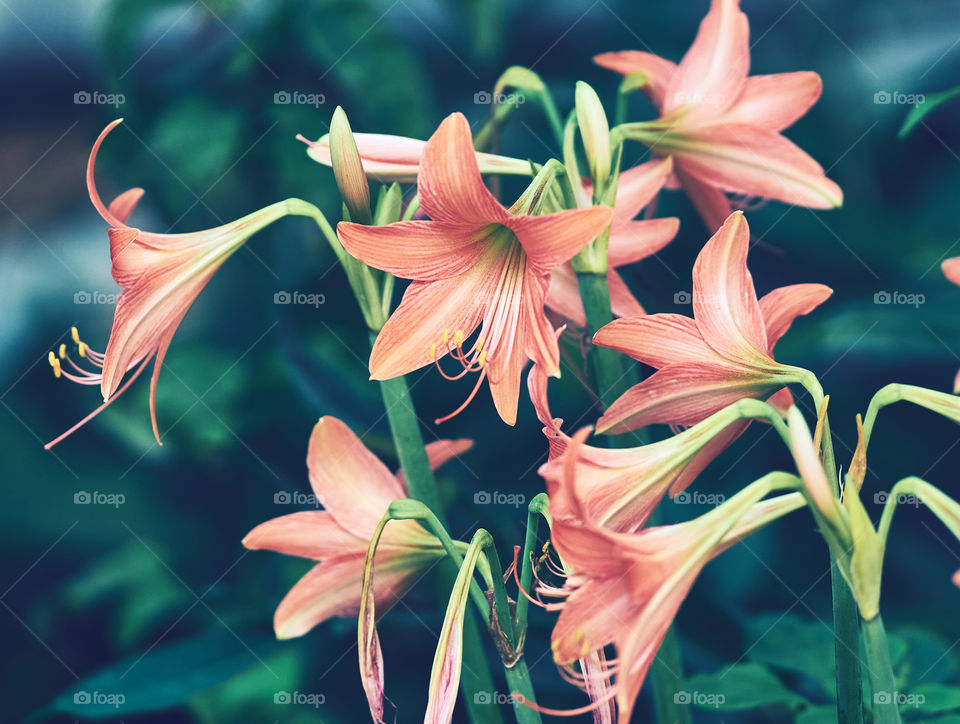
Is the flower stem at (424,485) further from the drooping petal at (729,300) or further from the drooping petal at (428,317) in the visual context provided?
the drooping petal at (729,300)

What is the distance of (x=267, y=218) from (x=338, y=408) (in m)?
0.41

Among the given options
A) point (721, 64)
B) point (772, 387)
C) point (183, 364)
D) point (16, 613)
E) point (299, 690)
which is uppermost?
point (721, 64)

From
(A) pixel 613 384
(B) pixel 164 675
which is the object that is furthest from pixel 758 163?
(B) pixel 164 675

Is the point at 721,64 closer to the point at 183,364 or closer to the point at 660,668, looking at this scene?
the point at 660,668

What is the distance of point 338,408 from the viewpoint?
1.03 m

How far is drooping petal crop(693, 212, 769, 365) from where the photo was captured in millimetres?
561

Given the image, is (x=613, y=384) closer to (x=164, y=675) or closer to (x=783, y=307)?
(x=783, y=307)

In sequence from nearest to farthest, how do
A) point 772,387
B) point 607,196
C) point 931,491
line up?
point 931,491
point 772,387
point 607,196

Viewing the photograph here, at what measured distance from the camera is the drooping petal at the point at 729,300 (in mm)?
561

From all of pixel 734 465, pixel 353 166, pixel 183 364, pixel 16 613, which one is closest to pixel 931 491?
pixel 353 166

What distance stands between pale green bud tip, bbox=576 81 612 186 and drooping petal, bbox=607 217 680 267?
0.33 ft

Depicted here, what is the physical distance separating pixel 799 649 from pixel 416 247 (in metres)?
0.57

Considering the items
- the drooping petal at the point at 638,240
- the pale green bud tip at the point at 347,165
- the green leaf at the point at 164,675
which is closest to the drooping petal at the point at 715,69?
the drooping petal at the point at 638,240

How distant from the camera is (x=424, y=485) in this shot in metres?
0.71
